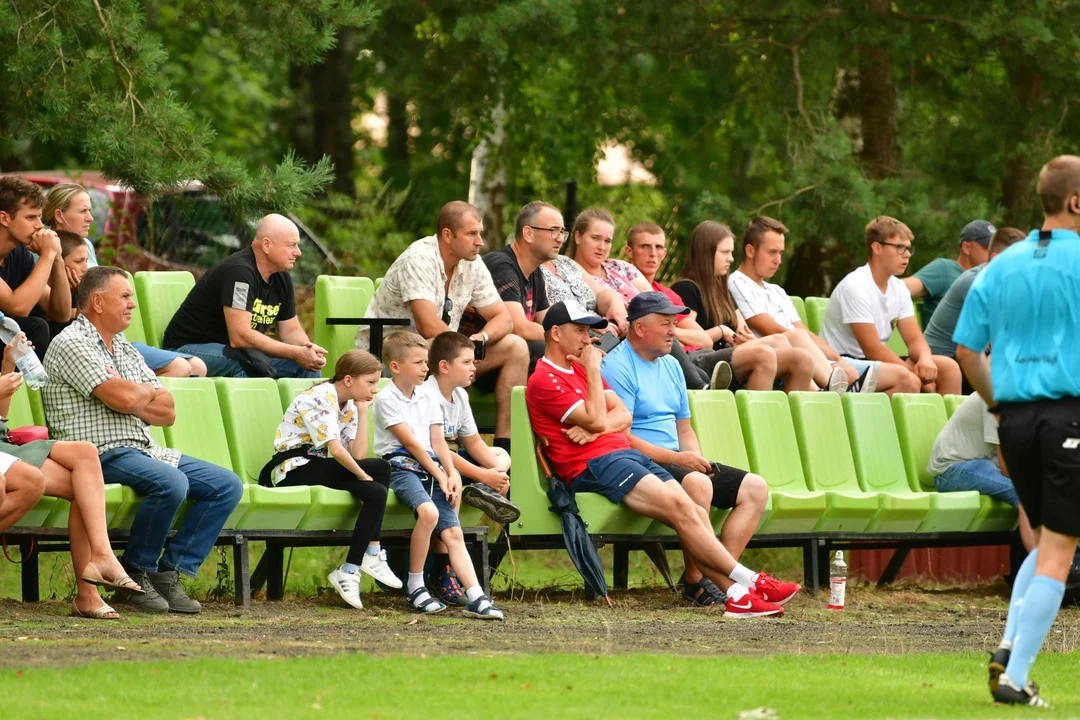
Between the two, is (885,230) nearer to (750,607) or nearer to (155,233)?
(750,607)

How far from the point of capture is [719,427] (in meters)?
10.3

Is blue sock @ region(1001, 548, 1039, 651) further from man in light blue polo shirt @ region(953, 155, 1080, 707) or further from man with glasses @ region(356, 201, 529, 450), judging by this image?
man with glasses @ region(356, 201, 529, 450)

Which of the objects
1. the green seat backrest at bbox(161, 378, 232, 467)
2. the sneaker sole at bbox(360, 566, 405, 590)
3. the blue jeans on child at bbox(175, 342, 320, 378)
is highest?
the blue jeans on child at bbox(175, 342, 320, 378)

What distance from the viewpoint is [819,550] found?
1091cm

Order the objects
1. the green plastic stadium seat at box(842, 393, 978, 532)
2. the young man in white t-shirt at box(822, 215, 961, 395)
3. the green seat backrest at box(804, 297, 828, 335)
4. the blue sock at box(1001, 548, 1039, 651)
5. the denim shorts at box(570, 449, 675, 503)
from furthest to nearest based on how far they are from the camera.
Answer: the green seat backrest at box(804, 297, 828, 335) < the young man in white t-shirt at box(822, 215, 961, 395) < the green plastic stadium seat at box(842, 393, 978, 532) < the denim shorts at box(570, 449, 675, 503) < the blue sock at box(1001, 548, 1039, 651)

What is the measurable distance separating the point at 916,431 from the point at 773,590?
8.88 ft

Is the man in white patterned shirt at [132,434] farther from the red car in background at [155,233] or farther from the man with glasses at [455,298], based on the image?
the red car in background at [155,233]

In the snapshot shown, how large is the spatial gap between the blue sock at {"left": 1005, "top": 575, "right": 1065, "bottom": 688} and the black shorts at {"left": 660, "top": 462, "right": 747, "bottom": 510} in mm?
3665

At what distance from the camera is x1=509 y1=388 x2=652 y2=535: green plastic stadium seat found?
9.32 meters

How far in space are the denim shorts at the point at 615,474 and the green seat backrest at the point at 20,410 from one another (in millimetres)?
2771

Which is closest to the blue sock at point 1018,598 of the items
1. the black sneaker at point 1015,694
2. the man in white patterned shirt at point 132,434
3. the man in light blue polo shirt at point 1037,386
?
the man in light blue polo shirt at point 1037,386

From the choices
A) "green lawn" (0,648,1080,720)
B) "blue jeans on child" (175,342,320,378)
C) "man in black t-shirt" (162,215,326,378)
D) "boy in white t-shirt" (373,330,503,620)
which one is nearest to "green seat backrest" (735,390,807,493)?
"boy in white t-shirt" (373,330,503,620)

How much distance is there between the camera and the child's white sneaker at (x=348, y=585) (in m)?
8.61

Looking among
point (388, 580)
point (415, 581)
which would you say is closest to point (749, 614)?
point (415, 581)
